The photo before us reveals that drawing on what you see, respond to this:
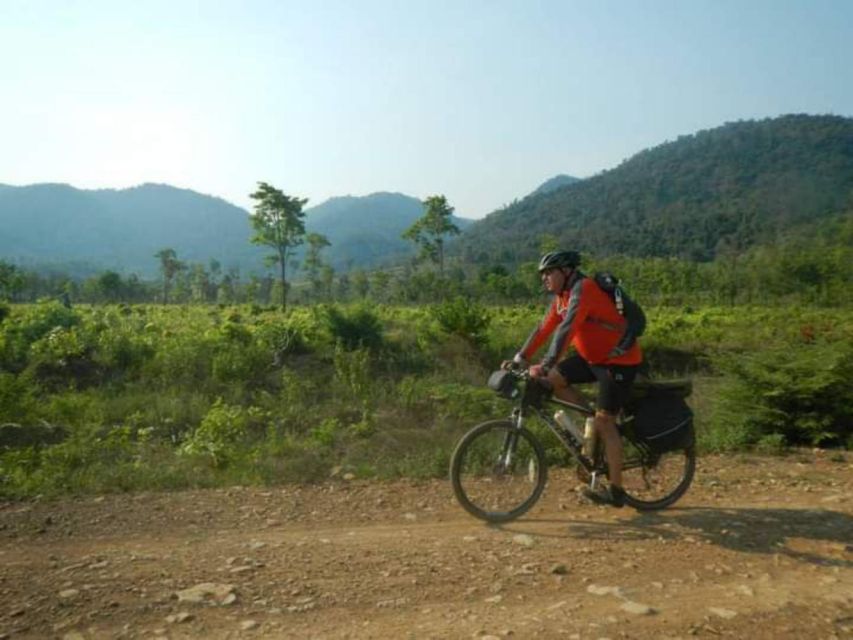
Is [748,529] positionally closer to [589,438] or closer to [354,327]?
[589,438]

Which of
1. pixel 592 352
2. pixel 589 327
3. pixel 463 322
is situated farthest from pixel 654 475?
pixel 463 322

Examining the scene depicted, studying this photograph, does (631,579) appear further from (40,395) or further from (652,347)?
(652,347)

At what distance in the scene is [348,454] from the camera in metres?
6.34

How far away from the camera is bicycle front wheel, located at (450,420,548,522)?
435 cm

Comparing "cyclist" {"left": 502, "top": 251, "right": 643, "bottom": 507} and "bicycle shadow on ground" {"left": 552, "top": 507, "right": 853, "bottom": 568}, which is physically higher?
"cyclist" {"left": 502, "top": 251, "right": 643, "bottom": 507}

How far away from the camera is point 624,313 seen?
4.19 metres

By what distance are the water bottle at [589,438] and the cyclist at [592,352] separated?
57 mm

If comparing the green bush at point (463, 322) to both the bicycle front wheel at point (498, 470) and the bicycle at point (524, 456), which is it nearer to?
the bicycle at point (524, 456)

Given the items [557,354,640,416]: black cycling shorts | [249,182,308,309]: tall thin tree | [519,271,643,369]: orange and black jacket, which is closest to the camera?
[519,271,643,369]: orange and black jacket

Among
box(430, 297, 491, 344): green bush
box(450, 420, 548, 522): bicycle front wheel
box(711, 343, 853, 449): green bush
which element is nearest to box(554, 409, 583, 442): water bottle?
box(450, 420, 548, 522): bicycle front wheel

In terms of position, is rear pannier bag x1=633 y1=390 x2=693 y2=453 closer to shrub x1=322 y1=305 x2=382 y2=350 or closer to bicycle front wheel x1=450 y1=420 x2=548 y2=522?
bicycle front wheel x1=450 y1=420 x2=548 y2=522

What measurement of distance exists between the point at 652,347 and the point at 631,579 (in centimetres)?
1628

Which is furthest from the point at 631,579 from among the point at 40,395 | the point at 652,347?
the point at 652,347

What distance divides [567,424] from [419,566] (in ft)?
5.34
